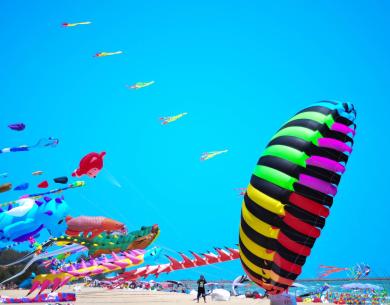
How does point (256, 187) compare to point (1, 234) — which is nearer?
point (256, 187)

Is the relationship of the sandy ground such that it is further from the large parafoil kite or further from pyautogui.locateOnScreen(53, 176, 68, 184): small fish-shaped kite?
the large parafoil kite

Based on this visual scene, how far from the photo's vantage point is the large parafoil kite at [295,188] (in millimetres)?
11648

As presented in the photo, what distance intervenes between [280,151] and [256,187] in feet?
3.14

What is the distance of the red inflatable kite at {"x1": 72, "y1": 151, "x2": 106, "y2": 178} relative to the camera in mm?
24422

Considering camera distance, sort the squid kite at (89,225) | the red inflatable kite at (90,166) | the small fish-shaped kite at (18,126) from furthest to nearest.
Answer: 1. the squid kite at (89,225)
2. the red inflatable kite at (90,166)
3. the small fish-shaped kite at (18,126)

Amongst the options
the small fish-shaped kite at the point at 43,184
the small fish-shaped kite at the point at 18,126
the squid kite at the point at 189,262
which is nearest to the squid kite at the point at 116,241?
the small fish-shaped kite at the point at 43,184

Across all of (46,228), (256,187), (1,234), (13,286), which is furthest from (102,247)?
(256,187)

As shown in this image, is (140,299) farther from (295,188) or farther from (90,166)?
(295,188)

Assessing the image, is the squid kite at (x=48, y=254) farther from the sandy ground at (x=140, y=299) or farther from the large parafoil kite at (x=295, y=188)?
the large parafoil kite at (x=295, y=188)

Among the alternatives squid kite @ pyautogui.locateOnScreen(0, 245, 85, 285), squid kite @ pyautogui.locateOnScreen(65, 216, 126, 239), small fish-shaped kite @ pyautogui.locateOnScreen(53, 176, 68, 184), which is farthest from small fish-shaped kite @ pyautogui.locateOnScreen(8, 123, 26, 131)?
squid kite @ pyautogui.locateOnScreen(65, 216, 126, 239)

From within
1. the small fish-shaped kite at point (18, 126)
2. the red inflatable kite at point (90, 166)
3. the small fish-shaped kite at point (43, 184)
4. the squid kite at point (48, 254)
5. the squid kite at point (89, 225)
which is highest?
the small fish-shaped kite at point (18, 126)

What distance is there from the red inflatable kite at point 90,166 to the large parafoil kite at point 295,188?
13.3 metres

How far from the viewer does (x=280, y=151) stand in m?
12.0

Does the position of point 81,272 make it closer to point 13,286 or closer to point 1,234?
→ point 1,234
